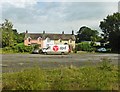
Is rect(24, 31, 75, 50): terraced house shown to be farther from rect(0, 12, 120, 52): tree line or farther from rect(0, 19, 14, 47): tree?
rect(0, 19, 14, 47): tree

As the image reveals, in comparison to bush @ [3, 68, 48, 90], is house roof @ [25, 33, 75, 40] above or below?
above

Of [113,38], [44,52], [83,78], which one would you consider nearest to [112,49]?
[113,38]

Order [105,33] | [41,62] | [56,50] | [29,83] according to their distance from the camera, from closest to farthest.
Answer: [29,83]
[41,62]
[56,50]
[105,33]

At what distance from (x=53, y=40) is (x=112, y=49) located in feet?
84.2

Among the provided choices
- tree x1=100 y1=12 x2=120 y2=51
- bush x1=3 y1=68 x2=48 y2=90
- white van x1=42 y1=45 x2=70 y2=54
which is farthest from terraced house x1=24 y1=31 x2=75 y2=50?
bush x1=3 y1=68 x2=48 y2=90

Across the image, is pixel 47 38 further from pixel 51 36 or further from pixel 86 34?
pixel 86 34

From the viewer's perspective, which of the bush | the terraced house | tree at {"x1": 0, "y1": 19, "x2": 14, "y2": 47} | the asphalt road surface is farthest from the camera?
the terraced house

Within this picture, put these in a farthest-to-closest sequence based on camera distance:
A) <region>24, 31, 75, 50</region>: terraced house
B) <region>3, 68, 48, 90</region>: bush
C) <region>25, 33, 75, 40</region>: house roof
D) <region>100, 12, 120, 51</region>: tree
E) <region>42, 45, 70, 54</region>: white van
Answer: <region>25, 33, 75, 40</region>: house roof → <region>24, 31, 75, 50</region>: terraced house → <region>100, 12, 120, 51</region>: tree → <region>42, 45, 70, 54</region>: white van → <region>3, 68, 48, 90</region>: bush

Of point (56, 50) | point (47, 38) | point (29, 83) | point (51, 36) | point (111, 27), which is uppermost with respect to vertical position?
point (111, 27)

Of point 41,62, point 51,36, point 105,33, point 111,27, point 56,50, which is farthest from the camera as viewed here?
point 51,36

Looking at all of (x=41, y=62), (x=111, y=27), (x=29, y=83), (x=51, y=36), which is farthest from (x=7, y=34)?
(x=29, y=83)

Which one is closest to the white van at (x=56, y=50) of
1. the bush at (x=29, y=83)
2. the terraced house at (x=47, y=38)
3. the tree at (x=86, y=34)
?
the terraced house at (x=47, y=38)

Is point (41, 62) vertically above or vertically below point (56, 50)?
below

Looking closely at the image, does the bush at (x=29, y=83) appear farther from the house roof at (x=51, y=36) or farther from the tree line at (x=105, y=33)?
the house roof at (x=51, y=36)
